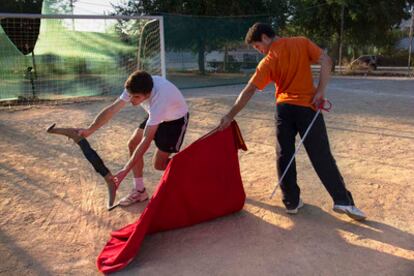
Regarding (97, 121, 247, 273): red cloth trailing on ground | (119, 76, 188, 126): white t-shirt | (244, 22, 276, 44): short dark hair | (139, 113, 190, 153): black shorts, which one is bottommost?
(97, 121, 247, 273): red cloth trailing on ground

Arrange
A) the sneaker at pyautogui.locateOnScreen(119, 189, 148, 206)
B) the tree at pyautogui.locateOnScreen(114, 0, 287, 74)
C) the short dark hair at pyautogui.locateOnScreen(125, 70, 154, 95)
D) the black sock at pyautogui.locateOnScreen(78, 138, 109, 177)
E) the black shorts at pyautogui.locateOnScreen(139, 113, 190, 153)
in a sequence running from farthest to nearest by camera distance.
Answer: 1. the tree at pyautogui.locateOnScreen(114, 0, 287, 74)
2. the sneaker at pyautogui.locateOnScreen(119, 189, 148, 206)
3. the black shorts at pyautogui.locateOnScreen(139, 113, 190, 153)
4. the black sock at pyautogui.locateOnScreen(78, 138, 109, 177)
5. the short dark hair at pyautogui.locateOnScreen(125, 70, 154, 95)

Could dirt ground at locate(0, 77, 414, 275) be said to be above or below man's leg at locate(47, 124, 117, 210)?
below

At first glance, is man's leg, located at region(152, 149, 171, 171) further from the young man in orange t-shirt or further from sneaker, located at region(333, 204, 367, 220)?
sneaker, located at region(333, 204, 367, 220)

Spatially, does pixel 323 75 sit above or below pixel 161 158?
above

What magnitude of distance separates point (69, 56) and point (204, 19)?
6412mm

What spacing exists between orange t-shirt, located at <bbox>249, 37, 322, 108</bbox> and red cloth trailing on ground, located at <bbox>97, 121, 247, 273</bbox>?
21.6 inches

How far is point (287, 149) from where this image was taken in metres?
4.01

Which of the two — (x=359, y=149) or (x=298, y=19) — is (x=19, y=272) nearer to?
(x=359, y=149)

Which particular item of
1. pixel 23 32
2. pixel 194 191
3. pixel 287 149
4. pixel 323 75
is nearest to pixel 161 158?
pixel 194 191

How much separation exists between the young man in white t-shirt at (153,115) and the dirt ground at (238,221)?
636 millimetres

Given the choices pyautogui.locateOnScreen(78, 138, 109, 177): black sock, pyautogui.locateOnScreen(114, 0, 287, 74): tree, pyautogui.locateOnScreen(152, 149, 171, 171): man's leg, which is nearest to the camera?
pyautogui.locateOnScreen(78, 138, 109, 177): black sock

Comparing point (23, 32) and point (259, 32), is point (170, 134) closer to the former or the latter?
point (259, 32)

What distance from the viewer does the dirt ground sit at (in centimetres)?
327

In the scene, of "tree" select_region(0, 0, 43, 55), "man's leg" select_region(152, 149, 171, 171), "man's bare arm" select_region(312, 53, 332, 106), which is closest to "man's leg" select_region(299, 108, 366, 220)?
"man's bare arm" select_region(312, 53, 332, 106)
